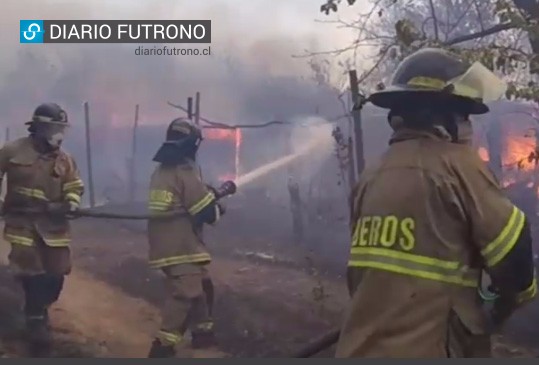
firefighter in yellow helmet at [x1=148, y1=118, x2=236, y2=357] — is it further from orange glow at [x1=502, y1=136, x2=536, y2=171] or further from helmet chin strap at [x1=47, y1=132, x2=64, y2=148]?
orange glow at [x1=502, y1=136, x2=536, y2=171]

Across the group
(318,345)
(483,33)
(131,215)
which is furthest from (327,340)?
(483,33)

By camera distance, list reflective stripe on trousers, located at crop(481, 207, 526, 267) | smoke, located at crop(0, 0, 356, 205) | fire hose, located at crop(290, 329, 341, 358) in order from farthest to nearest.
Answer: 1. smoke, located at crop(0, 0, 356, 205)
2. fire hose, located at crop(290, 329, 341, 358)
3. reflective stripe on trousers, located at crop(481, 207, 526, 267)

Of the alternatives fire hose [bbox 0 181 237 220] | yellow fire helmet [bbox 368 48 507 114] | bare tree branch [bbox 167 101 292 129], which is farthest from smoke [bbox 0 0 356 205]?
yellow fire helmet [bbox 368 48 507 114]

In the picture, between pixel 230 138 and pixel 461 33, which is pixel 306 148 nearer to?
pixel 230 138

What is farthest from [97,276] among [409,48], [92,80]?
[409,48]

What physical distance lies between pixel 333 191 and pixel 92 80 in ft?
3.99

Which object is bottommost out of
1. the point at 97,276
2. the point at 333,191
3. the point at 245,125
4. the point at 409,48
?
the point at 97,276

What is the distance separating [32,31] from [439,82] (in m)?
1.96

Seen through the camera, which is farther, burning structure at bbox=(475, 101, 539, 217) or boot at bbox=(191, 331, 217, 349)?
boot at bbox=(191, 331, 217, 349)

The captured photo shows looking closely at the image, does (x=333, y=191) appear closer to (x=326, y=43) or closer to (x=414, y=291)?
(x=326, y=43)

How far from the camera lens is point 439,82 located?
7.87ft

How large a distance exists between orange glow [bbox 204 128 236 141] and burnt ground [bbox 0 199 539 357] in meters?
0.35

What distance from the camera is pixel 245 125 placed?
12.3 ft

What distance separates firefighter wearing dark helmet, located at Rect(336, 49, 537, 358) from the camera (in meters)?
2.19
